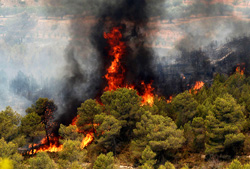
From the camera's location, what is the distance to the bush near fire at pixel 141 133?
134 feet

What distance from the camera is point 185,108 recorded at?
5319cm

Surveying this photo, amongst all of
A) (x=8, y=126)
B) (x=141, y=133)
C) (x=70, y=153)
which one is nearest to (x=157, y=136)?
(x=141, y=133)

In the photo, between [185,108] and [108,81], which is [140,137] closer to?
[185,108]

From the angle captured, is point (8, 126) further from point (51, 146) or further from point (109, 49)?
point (109, 49)

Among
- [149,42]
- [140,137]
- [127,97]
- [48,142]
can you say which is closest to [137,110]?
[127,97]

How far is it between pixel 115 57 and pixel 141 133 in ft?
143

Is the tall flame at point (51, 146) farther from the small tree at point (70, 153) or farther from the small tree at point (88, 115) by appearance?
the small tree at point (70, 153)

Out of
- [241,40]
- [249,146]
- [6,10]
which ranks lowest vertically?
[249,146]

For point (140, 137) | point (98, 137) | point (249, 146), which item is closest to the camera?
point (249, 146)

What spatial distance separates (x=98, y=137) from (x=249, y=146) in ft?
78.6

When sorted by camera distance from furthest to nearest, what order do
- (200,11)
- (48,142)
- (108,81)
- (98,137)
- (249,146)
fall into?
1. (200,11)
2. (108,81)
3. (48,142)
4. (98,137)
5. (249,146)

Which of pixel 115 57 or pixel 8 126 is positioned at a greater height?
pixel 115 57

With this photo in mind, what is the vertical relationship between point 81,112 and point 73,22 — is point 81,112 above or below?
below

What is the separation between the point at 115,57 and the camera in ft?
286
